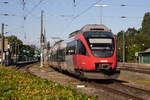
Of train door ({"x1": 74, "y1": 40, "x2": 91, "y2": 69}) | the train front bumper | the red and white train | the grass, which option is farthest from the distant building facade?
the grass

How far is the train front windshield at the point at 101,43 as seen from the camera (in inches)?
663

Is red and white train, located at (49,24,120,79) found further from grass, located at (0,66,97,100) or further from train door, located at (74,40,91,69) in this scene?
grass, located at (0,66,97,100)

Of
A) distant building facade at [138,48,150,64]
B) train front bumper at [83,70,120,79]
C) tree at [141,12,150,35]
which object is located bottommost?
train front bumper at [83,70,120,79]

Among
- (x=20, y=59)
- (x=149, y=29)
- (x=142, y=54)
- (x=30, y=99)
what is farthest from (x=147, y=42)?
(x=30, y=99)

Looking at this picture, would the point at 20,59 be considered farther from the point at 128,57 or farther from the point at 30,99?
the point at 30,99

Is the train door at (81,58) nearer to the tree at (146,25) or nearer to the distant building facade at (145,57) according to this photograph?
the distant building facade at (145,57)

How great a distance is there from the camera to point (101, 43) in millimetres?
17156

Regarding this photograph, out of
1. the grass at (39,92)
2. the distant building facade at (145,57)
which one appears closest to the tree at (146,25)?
the distant building facade at (145,57)

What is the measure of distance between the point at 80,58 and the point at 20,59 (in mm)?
93318

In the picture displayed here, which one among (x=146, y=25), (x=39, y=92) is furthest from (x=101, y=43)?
(x=146, y=25)

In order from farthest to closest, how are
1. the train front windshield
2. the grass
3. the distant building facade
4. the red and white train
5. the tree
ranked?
the tree
the distant building facade
the train front windshield
the red and white train
the grass

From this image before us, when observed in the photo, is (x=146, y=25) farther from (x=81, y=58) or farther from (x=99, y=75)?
(x=99, y=75)

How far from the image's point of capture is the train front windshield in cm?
1684

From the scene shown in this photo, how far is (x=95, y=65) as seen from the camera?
16625 millimetres
